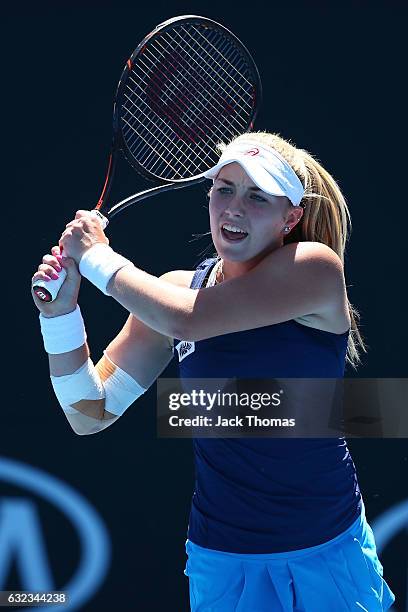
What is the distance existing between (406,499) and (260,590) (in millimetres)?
1389

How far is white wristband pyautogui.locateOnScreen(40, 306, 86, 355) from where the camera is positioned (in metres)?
2.31

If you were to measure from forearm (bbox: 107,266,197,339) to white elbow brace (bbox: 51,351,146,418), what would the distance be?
28 cm

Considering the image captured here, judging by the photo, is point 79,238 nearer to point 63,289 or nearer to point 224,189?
point 63,289

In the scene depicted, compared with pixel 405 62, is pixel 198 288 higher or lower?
lower

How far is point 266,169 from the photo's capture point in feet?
7.21

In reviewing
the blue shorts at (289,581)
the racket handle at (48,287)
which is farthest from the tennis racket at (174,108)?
the blue shorts at (289,581)

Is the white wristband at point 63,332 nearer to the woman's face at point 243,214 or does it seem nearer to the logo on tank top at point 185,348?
the logo on tank top at point 185,348

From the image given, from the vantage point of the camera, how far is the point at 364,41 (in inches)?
130

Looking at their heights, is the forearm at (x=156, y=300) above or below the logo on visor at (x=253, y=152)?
below

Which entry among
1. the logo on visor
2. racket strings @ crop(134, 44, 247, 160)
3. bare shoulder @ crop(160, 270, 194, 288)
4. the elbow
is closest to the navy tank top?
the elbow

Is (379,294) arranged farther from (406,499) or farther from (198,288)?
(198,288)

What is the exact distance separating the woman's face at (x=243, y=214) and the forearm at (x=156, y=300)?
0.13 m

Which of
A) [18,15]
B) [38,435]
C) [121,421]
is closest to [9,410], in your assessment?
[38,435]

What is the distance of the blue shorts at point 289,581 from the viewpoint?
2.18 meters
